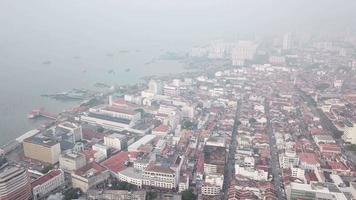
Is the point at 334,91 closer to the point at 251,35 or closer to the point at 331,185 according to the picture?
the point at 331,185

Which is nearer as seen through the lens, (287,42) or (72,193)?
(72,193)

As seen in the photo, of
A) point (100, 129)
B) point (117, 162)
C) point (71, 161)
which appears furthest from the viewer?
point (100, 129)

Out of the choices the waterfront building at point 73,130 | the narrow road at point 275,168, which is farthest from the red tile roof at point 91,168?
the narrow road at point 275,168

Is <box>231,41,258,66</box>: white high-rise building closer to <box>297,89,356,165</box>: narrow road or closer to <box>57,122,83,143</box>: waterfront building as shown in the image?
<box>297,89,356,165</box>: narrow road

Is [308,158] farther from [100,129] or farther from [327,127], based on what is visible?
[100,129]

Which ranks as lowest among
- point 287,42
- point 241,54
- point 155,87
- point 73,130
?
point 73,130

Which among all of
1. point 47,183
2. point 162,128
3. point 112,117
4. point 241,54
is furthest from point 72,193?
point 241,54

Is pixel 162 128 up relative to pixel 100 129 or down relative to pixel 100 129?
up

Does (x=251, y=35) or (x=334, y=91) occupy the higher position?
(x=251, y=35)

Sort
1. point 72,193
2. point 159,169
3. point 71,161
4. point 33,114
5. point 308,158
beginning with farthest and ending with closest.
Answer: point 33,114
point 308,158
point 71,161
point 159,169
point 72,193

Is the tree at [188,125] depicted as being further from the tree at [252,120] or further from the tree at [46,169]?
the tree at [46,169]

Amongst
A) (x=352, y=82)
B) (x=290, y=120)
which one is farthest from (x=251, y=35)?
(x=290, y=120)
